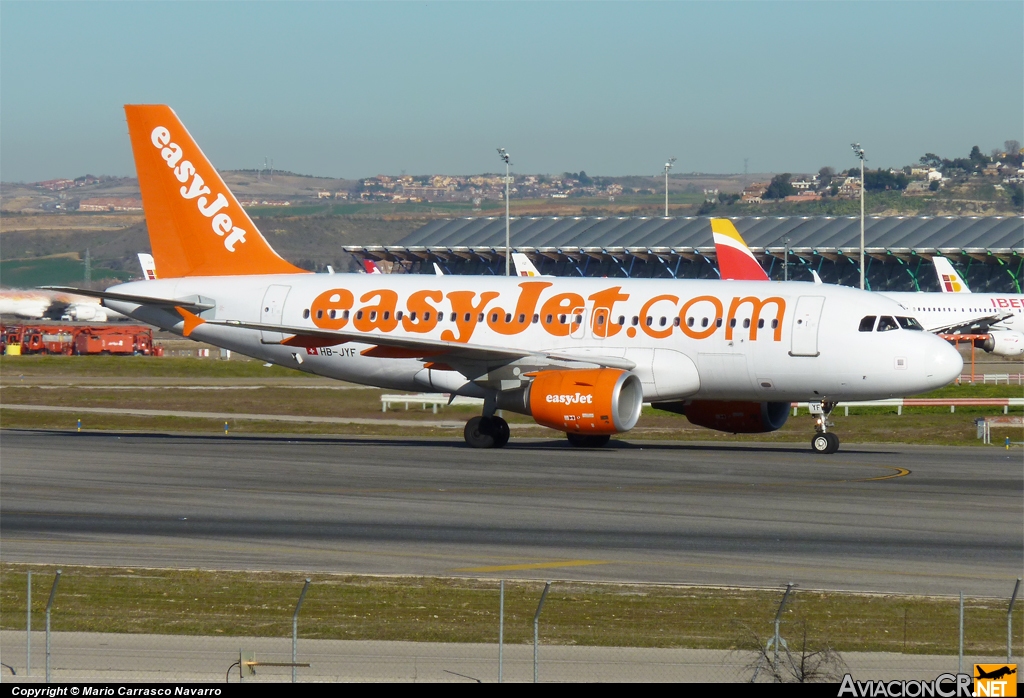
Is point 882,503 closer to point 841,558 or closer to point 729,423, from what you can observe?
point 841,558

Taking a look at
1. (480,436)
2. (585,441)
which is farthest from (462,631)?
(585,441)

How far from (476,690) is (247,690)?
2.11 meters

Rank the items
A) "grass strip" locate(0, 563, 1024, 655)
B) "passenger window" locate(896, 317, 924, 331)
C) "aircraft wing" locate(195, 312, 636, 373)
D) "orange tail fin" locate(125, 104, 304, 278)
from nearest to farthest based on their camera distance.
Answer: "grass strip" locate(0, 563, 1024, 655) < "passenger window" locate(896, 317, 924, 331) < "aircraft wing" locate(195, 312, 636, 373) < "orange tail fin" locate(125, 104, 304, 278)

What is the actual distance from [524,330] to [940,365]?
36.4 ft

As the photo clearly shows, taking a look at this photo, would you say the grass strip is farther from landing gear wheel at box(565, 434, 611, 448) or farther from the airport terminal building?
the airport terminal building

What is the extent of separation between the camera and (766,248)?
133 m

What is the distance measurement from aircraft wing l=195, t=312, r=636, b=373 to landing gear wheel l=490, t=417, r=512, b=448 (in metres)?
1.97

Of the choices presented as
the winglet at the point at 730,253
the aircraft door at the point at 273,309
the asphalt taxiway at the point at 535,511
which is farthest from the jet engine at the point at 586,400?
the winglet at the point at 730,253

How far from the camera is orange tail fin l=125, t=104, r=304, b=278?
4175 cm

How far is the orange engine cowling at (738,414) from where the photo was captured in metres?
37.7

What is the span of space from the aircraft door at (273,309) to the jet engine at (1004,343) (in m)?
53.6

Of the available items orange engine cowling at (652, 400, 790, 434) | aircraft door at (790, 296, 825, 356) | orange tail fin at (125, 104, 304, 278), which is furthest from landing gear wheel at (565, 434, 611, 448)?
orange tail fin at (125, 104, 304, 278)

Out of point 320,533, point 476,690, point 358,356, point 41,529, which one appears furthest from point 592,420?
point 476,690

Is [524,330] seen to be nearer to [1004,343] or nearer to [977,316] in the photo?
[977,316]
